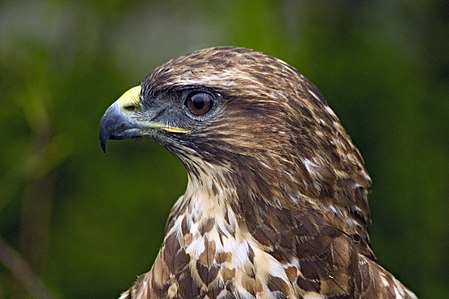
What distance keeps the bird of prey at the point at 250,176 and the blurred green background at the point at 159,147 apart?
75.5 inches

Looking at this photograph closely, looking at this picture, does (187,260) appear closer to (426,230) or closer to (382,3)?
(426,230)

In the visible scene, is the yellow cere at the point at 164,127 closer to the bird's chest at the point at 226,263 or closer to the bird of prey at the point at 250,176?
the bird of prey at the point at 250,176

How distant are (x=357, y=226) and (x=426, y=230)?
86.1 inches

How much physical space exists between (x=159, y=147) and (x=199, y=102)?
2252 millimetres

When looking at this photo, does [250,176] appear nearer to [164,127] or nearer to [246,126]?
[246,126]

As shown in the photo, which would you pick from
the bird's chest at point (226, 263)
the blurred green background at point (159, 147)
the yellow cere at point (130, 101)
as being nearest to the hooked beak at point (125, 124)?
the yellow cere at point (130, 101)

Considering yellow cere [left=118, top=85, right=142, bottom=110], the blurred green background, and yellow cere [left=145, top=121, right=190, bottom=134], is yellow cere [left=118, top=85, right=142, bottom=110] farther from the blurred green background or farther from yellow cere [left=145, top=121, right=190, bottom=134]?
the blurred green background

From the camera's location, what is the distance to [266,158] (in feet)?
9.67

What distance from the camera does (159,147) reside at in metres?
5.20

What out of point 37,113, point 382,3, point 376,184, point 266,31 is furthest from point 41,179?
point 382,3

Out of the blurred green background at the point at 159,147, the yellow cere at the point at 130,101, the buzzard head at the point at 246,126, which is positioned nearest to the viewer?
the buzzard head at the point at 246,126

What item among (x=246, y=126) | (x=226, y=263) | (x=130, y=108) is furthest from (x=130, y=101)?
(x=226, y=263)

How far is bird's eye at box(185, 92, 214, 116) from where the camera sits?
2953 mm

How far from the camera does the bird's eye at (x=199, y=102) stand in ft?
9.69
